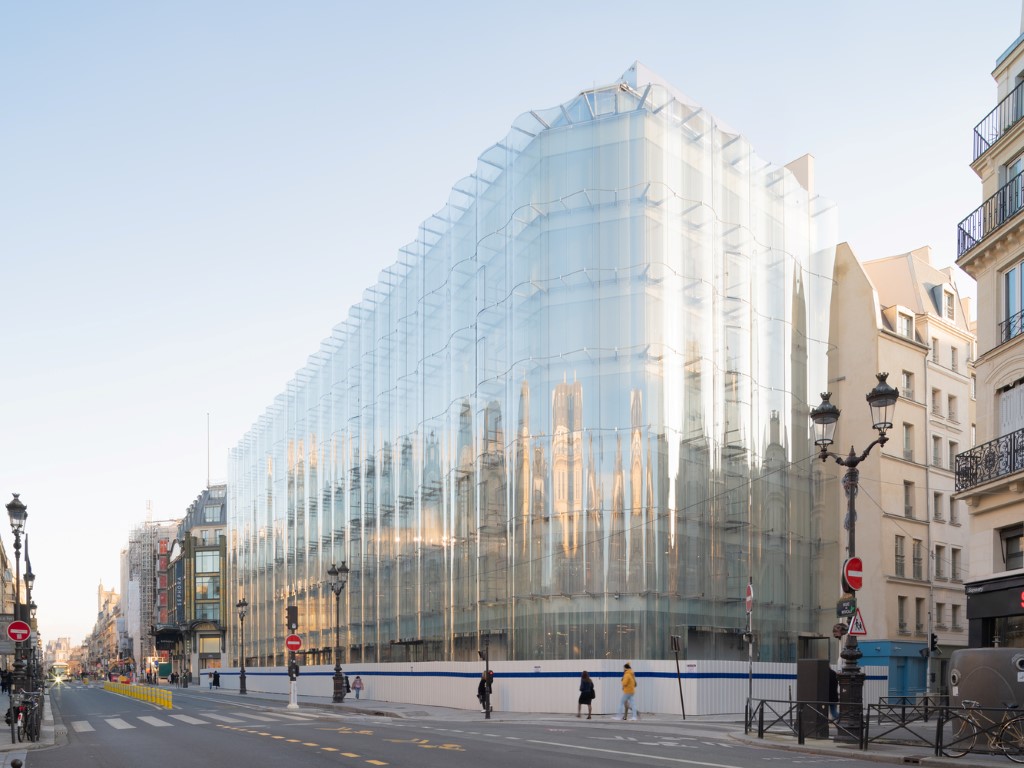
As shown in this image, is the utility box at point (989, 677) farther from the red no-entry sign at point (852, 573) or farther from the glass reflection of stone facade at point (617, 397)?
the glass reflection of stone facade at point (617, 397)

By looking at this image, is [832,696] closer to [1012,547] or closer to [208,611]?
[1012,547]

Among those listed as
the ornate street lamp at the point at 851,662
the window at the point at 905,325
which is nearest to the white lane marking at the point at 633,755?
the ornate street lamp at the point at 851,662

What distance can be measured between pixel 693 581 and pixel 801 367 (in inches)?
513

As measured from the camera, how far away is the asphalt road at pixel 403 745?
18.2 m

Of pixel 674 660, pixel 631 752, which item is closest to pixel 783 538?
pixel 674 660

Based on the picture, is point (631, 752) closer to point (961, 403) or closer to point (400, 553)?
point (400, 553)

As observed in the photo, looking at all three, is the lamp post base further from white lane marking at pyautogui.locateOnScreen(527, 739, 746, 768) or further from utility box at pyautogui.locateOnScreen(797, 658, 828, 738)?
white lane marking at pyautogui.locateOnScreen(527, 739, 746, 768)

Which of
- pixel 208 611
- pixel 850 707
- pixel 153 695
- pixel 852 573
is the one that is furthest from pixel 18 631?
pixel 208 611

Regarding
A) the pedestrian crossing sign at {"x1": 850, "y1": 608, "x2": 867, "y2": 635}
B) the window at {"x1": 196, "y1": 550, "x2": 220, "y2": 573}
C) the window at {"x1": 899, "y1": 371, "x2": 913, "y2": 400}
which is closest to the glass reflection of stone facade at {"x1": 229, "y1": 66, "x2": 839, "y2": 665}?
the window at {"x1": 899, "y1": 371, "x2": 913, "y2": 400}

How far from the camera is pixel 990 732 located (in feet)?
57.6

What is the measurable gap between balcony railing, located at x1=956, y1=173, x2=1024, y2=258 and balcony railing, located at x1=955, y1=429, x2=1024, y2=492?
5813mm

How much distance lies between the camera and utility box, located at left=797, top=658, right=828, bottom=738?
2138cm

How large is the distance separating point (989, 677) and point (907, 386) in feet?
115

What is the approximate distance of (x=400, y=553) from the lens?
5338cm
